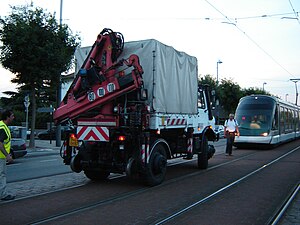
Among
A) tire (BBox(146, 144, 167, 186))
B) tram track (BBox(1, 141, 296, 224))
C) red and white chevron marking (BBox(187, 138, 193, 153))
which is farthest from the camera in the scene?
red and white chevron marking (BBox(187, 138, 193, 153))

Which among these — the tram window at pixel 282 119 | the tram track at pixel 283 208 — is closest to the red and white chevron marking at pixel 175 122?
the tram track at pixel 283 208

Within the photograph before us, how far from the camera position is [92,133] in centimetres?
822

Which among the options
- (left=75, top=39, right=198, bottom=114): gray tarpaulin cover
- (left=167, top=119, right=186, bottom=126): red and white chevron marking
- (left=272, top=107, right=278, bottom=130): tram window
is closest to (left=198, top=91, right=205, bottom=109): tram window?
(left=75, top=39, right=198, bottom=114): gray tarpaulin cover

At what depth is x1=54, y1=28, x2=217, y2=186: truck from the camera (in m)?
7.97

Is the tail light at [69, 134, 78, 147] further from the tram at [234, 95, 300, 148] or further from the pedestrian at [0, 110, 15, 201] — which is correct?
the tram at [234, 95, 300, 148]

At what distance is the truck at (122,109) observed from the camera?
7.97 meters

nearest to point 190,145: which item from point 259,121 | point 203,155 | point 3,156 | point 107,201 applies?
point 203,155

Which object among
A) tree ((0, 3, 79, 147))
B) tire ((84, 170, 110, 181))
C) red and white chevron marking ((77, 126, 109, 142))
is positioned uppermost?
tree ((0, 3, 79, 147))

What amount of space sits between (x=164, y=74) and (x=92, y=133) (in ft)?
7.50

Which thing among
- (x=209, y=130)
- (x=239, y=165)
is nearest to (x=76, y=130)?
(x=209, y=130)

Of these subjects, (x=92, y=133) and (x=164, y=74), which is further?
(x=164, y=74)

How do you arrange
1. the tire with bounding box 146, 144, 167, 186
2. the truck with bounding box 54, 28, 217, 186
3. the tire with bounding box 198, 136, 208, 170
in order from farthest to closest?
1. the tire with bounding box 198, 136, 208, 170
2. the tire with bounding box 146, 144, 167, 186
3. the truck with bounding box 54, 28, 217, 186

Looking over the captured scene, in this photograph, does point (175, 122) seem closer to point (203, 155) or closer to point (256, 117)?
point (203, 155)

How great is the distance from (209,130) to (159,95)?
13.0 ft
